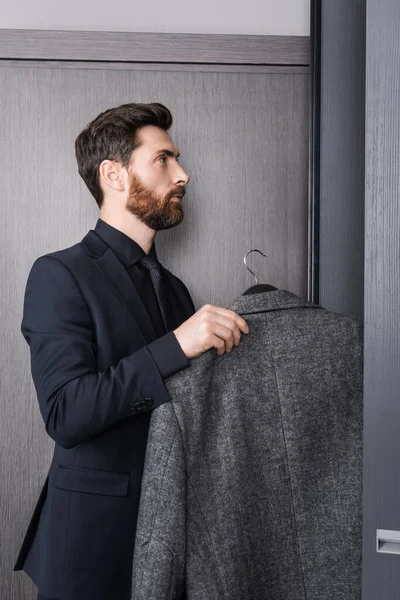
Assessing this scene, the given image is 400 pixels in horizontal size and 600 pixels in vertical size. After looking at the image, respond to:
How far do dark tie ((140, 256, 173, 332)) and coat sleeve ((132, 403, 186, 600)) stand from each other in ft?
1.42

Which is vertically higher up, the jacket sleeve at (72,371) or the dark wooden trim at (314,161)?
the dark wooden trim at (314,161)

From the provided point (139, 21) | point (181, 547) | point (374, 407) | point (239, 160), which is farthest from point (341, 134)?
point (181, 547)

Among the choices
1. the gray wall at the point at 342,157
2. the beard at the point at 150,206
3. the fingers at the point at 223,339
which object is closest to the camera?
the fingers at the point at 223,339

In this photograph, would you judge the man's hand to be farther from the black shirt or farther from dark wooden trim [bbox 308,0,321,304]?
dark wooden trim [bbox 308,0,321,304]

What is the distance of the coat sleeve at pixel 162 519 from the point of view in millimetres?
1021

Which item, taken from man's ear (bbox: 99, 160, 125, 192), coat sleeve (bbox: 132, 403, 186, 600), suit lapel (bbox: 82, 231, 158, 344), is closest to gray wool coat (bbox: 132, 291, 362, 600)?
coat sleeve (bbox: 132, 403, 186, 600)

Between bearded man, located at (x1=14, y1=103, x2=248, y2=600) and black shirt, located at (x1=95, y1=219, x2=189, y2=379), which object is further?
black shirt, located at (x1=95, y1=219, x2=189, y2=379)

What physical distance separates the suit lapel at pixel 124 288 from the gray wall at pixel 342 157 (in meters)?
0.55

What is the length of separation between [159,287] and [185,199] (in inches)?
18.2

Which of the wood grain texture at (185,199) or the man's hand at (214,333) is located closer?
the man's hand at (214,333)

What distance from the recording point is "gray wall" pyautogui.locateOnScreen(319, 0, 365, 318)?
1.68m

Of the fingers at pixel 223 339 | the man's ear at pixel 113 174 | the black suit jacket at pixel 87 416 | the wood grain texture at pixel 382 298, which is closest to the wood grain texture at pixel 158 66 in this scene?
the man's ear at pixel 113 174

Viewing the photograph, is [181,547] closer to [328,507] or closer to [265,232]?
[328,507]

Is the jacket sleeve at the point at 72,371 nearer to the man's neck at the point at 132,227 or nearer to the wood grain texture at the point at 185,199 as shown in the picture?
the man's neck at the point at 132,227
